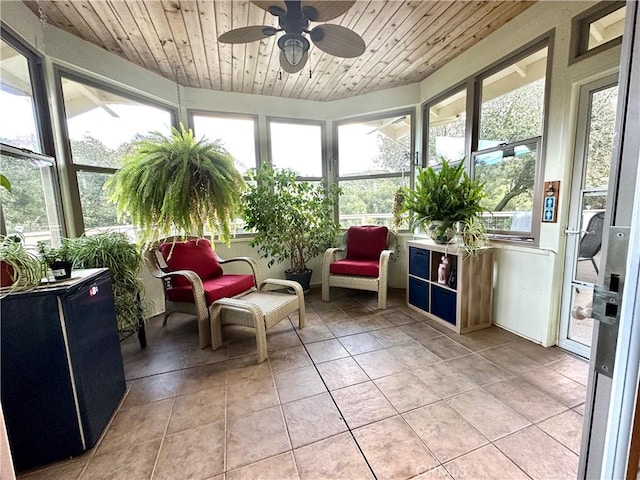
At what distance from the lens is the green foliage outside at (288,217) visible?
328 centimetres

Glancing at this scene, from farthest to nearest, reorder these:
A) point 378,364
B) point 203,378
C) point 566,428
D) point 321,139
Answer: point 321,139, point 378,364, point 203,378, point 566,428

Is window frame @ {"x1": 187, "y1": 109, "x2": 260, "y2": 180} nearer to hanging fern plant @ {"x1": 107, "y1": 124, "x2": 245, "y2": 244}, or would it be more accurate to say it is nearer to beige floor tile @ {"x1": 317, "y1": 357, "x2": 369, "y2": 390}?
hanging fern plant @ {"x1": 107, "y1": 124, "x2": 245, "y2": 244}

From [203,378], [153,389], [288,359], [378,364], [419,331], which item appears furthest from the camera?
[419,331]

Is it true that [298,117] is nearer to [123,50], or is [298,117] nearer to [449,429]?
[123,50]

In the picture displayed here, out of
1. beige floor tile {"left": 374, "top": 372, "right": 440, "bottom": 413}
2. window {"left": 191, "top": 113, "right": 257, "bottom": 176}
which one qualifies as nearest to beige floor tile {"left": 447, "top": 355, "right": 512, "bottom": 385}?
beige floor tile {"left": 374, "top": 372, "right": 440, "bottom": 413}

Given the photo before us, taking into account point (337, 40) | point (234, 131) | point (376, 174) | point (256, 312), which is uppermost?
point (337, 40)

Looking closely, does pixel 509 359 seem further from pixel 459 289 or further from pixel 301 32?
pixel 301 32

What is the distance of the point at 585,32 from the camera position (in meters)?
1.92

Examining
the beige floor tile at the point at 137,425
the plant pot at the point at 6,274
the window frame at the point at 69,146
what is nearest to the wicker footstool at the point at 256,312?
the beige floor tile at the point at 137,425

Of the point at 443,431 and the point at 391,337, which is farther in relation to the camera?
the point at 391,337

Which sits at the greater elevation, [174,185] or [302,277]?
[174,185]

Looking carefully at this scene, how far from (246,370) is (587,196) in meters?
2.71

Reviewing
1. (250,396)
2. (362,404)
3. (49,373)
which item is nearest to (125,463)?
(49,373)

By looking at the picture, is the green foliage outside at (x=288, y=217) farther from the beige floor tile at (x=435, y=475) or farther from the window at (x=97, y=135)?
the beige floor tile at (x=435, y=475)
